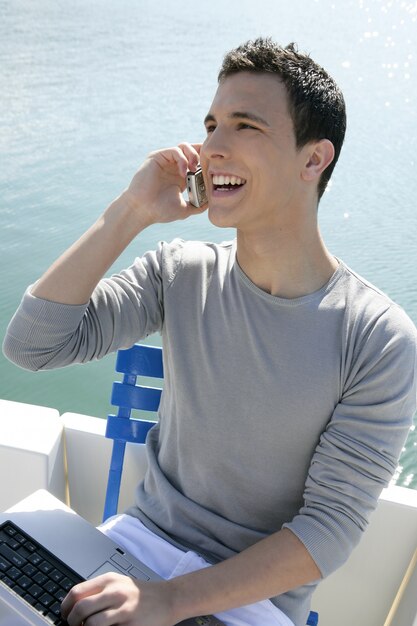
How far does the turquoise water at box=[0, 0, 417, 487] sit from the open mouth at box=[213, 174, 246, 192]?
183cm

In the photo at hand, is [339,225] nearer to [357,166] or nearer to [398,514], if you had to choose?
[357,166]

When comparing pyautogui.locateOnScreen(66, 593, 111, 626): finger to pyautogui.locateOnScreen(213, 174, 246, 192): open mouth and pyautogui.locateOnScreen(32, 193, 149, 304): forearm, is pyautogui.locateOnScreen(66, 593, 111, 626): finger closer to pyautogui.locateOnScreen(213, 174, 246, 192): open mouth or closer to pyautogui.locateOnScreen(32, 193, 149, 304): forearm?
pyautogui.locateOnScreen(32, 193, 149, 304): forearm

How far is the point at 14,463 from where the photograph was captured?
1741 mm

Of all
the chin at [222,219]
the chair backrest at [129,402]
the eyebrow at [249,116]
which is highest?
the eyebrow at [249,116]

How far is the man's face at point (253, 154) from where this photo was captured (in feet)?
4.45

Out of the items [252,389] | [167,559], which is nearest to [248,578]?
[167,559]

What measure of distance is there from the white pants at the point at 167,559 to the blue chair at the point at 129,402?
22 cm

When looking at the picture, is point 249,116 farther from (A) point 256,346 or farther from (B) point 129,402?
(B) point 129,402

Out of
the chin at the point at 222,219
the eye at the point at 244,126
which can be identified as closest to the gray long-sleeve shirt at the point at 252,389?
the chin at the point at 222,219

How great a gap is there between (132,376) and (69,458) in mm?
300

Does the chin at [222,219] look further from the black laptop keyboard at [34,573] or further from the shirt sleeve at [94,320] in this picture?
the black laptop keyboard at [34,573]

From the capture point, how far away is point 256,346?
138 cm

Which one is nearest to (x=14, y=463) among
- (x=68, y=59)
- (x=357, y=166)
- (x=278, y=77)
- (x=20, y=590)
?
(x=20, y=590)

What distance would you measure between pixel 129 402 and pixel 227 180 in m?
0.57
